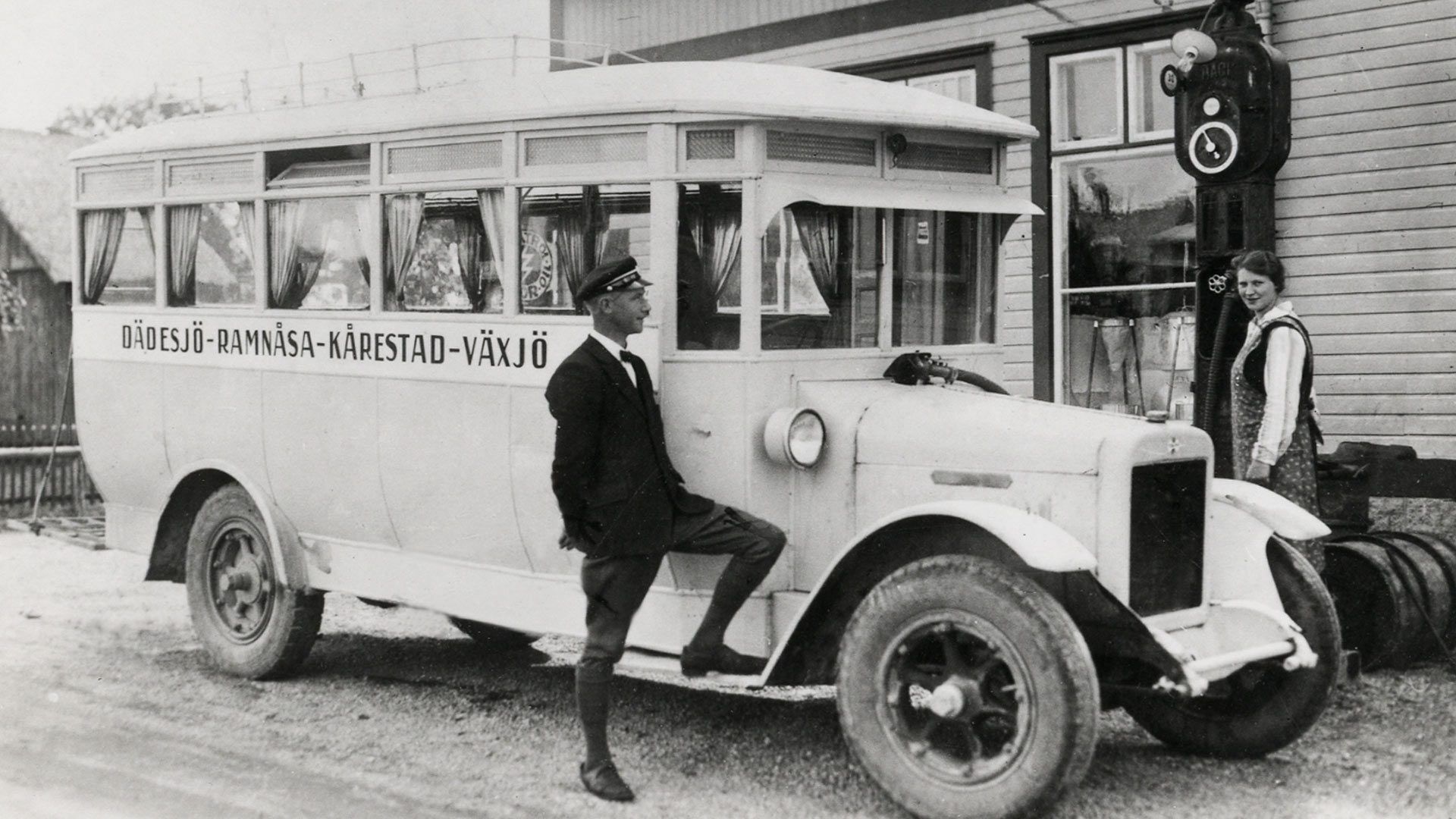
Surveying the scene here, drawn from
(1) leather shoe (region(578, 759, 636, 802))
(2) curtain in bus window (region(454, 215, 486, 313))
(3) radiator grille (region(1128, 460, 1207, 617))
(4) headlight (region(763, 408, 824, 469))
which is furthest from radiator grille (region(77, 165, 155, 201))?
(3) radiator grille (region(1128, 460, 1207, 617))

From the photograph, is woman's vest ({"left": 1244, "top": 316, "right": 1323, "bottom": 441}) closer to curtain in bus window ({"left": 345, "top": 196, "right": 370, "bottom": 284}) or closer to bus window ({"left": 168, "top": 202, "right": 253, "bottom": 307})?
curtain in bus window ({"left": 345, "top": 196, "right": 370, "bottom": 284})

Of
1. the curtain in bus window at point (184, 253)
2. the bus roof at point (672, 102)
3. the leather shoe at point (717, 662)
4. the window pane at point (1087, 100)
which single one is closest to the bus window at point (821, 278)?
the bus roof at point (672, 102)

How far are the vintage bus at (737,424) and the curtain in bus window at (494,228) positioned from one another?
0.02m

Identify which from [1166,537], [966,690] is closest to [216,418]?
[966,690]

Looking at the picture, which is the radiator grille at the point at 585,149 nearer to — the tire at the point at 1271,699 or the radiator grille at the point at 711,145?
the radiator grille at the point at 711,145

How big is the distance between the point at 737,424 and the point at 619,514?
615 mm

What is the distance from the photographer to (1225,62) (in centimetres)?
736

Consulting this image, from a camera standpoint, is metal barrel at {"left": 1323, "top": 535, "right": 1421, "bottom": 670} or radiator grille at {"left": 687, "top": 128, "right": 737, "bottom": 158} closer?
radiator grille at {"left": 687, "top": 128, "right": 737, "bottom": 158}

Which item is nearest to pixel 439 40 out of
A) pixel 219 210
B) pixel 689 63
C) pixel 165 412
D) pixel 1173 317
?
pixel 219 210

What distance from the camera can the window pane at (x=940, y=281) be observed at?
599cm

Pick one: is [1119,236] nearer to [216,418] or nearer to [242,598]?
[216,418]

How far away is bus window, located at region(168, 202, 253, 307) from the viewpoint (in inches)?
286

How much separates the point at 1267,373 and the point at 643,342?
9.33 ft

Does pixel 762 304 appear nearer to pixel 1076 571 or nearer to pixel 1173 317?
pixel 1076 571
